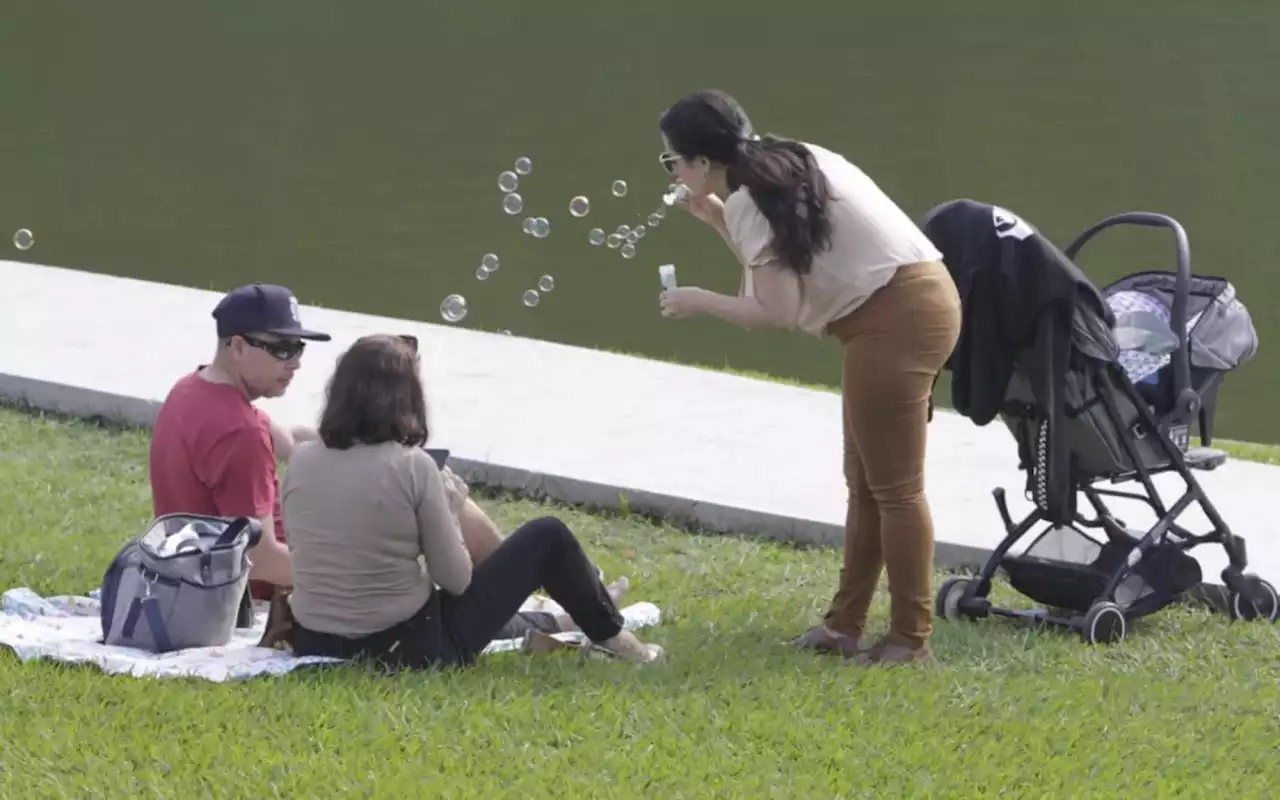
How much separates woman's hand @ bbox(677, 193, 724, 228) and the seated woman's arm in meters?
1.01

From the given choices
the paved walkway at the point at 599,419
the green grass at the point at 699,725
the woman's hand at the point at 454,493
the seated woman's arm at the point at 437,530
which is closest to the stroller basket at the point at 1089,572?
the green grass at the point at 699,725

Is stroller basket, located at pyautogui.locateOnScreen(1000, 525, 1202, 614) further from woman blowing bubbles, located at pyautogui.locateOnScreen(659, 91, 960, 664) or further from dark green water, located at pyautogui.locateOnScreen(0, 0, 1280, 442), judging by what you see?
dark green water, located at pyautogui.locateOnScreen(0, 0, 1280, 442)

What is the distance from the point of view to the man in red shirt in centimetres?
474

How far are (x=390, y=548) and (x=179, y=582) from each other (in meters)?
0.55

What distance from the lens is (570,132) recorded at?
20.8 m

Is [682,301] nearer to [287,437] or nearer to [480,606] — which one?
[480,606]

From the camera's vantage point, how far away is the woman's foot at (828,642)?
5.10m

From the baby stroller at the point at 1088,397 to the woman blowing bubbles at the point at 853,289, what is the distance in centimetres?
33

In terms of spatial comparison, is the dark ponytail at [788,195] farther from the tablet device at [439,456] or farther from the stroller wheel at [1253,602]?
the stroller wheel at [1253,602]

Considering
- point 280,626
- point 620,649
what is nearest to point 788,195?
point 620,649

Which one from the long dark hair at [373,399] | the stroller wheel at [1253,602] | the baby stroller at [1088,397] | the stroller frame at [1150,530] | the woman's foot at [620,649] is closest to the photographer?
the long dark hair at [373,399]

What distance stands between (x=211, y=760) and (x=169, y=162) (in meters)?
16.2

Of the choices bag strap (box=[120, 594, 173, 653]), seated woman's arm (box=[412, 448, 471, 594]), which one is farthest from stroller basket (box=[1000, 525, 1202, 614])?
bag strap (box=[120, 594, 173, 653])

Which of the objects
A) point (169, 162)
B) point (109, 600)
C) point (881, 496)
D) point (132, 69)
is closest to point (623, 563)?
point (881, 496)
